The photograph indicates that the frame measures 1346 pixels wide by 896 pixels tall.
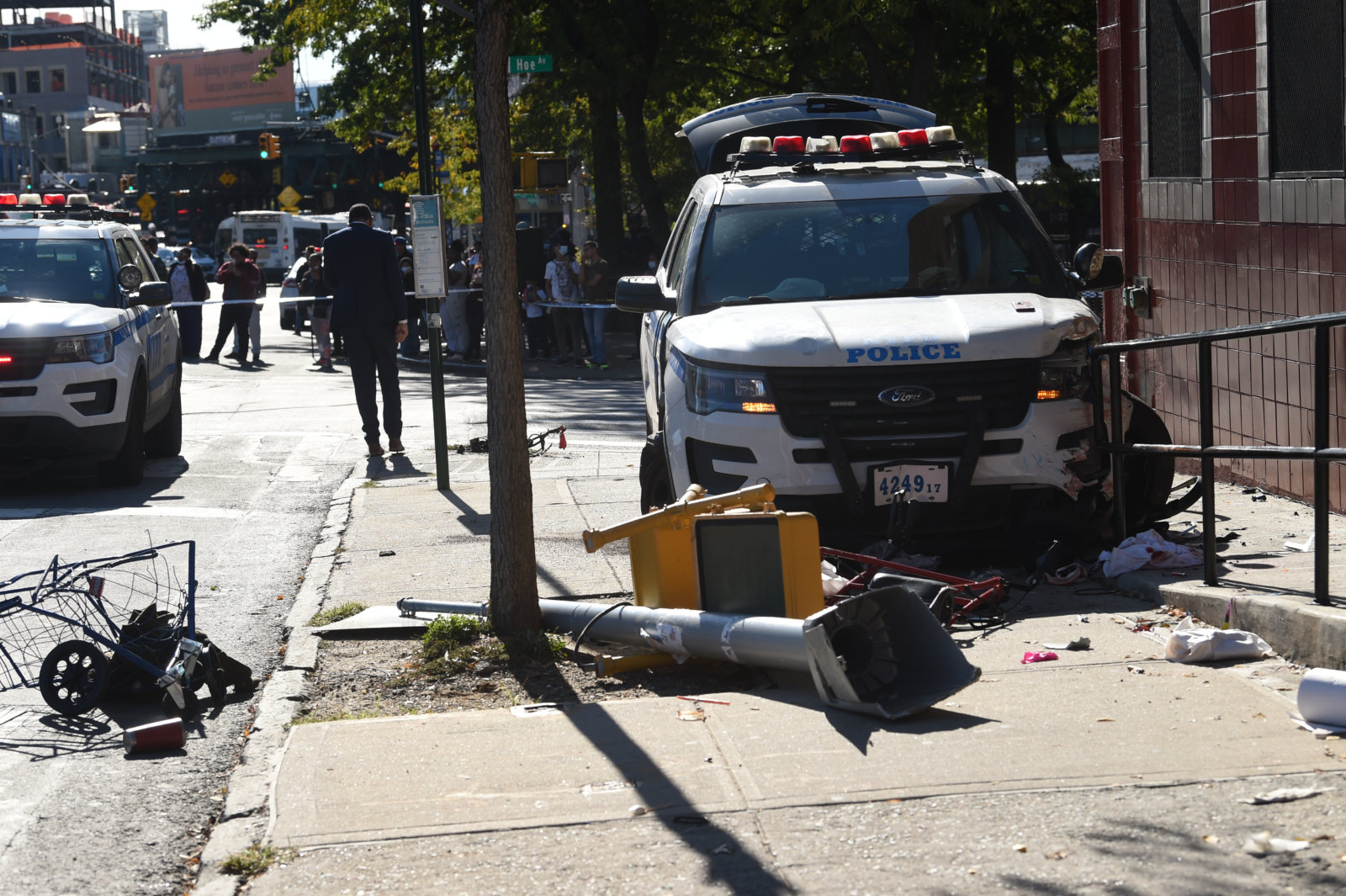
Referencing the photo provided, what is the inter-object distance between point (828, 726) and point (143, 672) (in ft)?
8.97

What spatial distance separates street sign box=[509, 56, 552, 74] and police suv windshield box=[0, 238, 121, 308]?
21.5 ft

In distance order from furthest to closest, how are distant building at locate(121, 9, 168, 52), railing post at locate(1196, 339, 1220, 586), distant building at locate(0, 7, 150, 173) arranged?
distant building at locate(121, 9, 168, 52) → distant building at locate(0, 7, 150, 173) → railing post at locate(1196, 339, 1220, 586)

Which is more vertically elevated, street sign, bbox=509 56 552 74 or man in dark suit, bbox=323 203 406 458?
street sign, bbox=509 56 552 74

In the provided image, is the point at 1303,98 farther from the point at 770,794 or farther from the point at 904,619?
the point at 770,794

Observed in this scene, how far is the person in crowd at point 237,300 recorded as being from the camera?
26.5 metres

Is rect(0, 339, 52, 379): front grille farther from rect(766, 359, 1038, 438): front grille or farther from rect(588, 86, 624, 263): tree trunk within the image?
rect(588, 86, 624, 263): tree trunk

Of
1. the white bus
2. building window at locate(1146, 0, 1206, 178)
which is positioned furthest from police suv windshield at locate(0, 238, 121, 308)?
the white bus

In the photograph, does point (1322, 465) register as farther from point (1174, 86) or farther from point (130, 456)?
point (130, 456)

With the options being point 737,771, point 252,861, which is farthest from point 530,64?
point 252,861

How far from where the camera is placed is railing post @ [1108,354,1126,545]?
26.0 feet

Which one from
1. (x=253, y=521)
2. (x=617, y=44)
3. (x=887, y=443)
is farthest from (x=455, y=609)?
(x=617, y=44)

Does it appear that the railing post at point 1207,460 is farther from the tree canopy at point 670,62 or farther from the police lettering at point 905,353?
the tree canopy at point 670,62

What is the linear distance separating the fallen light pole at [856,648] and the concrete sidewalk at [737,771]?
0.31 ft

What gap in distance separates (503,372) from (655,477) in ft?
6.45
